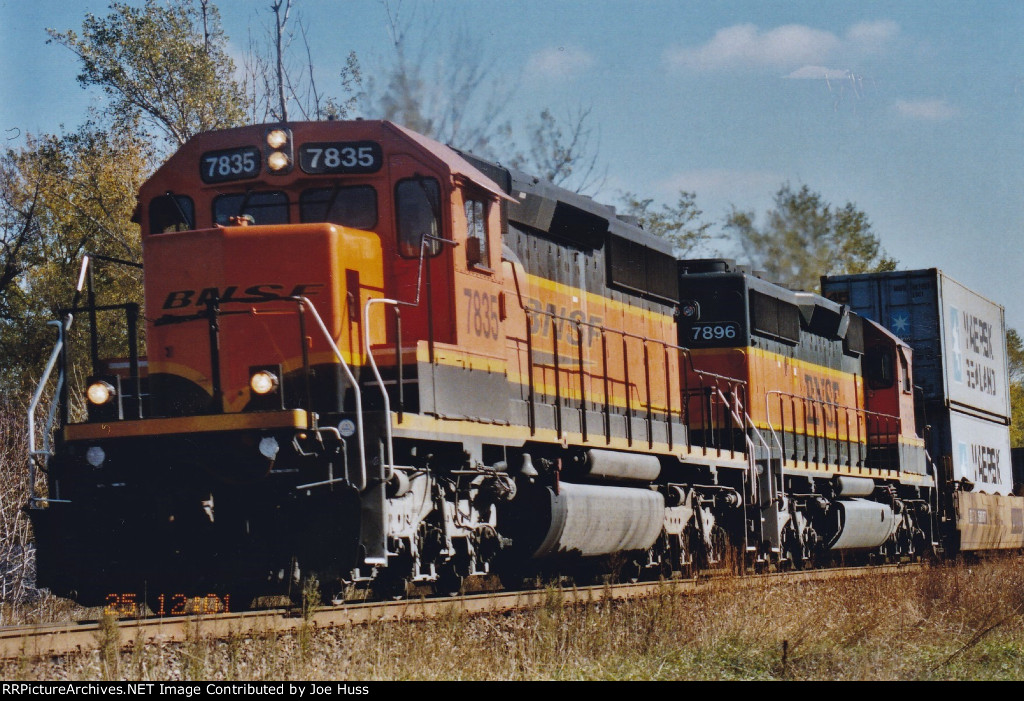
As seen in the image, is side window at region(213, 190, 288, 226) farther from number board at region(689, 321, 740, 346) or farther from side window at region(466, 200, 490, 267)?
number board at region(689, 321, 740, 346)

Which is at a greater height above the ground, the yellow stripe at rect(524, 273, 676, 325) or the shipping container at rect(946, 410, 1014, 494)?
the yellow stripe at rect(524, 273, 676, 325)

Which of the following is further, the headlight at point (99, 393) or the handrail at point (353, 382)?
the headlight at point (99, 393)

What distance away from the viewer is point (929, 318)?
19.6 meters

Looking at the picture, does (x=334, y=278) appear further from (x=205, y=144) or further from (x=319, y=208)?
(x=205, y=144)

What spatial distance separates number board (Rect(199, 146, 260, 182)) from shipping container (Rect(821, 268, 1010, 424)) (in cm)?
1276

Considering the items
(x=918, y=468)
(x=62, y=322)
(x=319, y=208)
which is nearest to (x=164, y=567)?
(x=62, y=322)

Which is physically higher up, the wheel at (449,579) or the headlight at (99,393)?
the headlight at (99,393)

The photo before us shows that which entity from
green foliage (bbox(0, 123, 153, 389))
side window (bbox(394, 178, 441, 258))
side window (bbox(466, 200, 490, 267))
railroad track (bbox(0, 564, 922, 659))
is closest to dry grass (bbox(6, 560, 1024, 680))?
railroad track (bbox(0, 564, 922, 659))

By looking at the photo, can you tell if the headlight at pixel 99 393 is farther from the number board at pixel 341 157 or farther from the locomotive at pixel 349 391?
the number board at pixel 341 157

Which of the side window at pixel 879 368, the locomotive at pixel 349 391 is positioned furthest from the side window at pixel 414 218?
the side window at pixel 879 368

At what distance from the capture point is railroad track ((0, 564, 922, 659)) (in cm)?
657

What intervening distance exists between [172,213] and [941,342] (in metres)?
13.5

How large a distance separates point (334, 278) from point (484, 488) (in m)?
1.95

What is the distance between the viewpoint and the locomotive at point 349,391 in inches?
314
